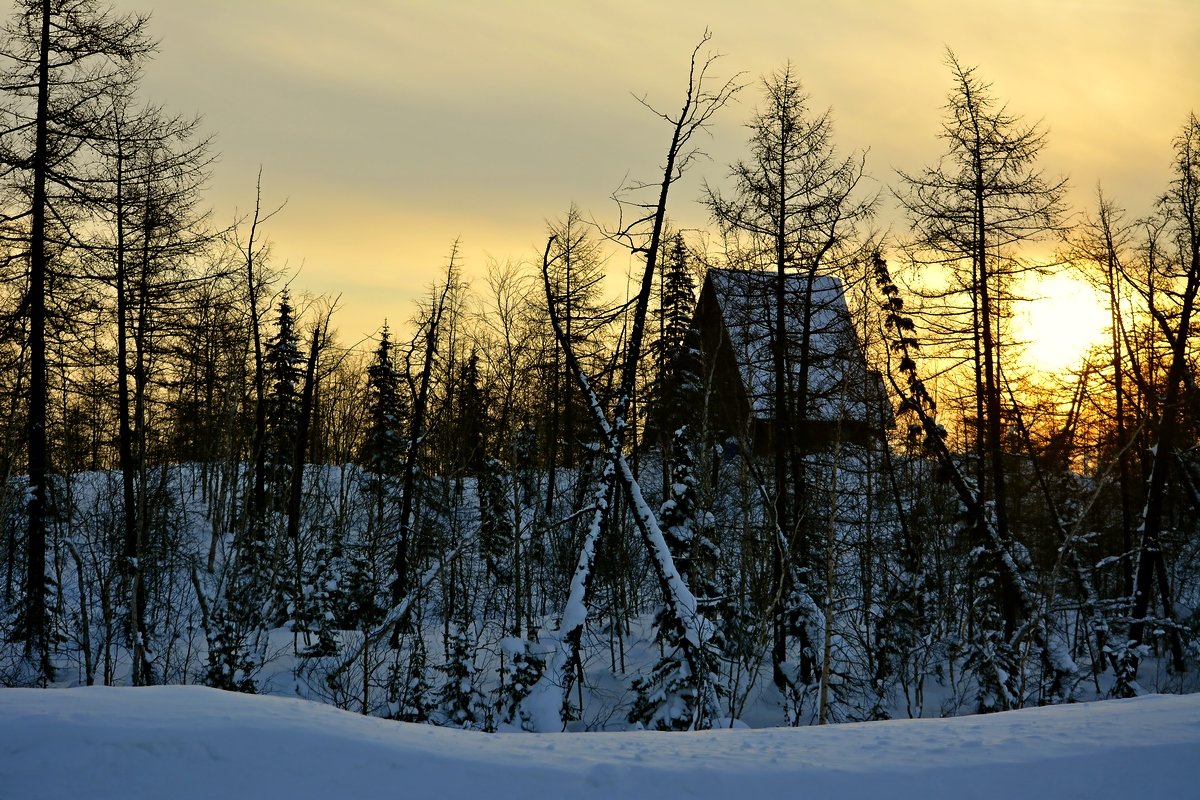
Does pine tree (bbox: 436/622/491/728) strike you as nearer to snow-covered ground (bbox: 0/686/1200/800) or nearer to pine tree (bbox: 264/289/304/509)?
snow-covered ground (bbox: 0/686/1200/800)

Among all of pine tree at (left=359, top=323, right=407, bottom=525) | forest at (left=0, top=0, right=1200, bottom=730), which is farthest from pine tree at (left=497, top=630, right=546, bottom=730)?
pine tree at (left=359, top=323, right=407, bottom=525)

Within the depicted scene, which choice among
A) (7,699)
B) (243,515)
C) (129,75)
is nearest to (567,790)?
(7,699)

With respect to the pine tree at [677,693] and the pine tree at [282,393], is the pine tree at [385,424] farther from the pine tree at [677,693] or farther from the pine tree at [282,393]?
the pine tree at [677,693]

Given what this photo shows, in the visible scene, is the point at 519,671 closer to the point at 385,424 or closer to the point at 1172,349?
the point at 1172,349

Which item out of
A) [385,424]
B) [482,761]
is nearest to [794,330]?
[482,761]

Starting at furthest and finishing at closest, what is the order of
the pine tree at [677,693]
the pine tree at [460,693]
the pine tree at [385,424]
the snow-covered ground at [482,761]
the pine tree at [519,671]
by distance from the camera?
the pine tree at [385,424] → the pine tree at [460,693] → the pine tree at [519,671] → the pine tree at [677,693] → the snow-covered ground at [482,761]

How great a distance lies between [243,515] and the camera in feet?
54.6

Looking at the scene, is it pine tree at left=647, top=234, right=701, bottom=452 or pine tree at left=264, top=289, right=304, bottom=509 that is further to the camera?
pine tree at left=264, top=289, right=304, bottom=509

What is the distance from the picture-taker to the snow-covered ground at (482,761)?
4.73 metres

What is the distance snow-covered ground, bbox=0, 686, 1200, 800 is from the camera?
15.5ft

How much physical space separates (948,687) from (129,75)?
78.8 ft

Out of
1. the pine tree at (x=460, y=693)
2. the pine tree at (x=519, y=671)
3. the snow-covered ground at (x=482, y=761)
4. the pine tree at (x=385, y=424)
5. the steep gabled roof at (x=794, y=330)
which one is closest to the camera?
the snow-covered ground at (x=482, y=761)

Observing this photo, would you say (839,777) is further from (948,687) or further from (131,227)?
(131,227)

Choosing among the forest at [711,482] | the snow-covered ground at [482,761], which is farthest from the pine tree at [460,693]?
the snow-covered ground at [482,761]
